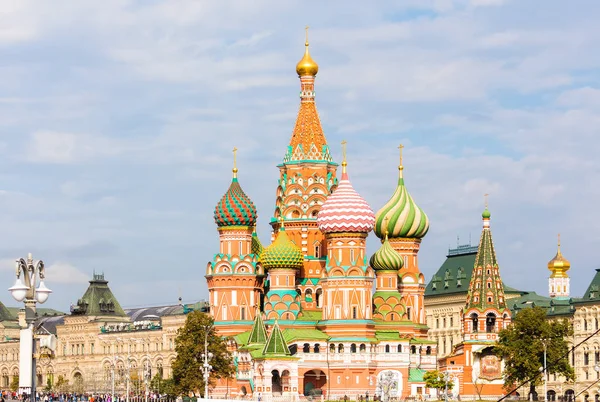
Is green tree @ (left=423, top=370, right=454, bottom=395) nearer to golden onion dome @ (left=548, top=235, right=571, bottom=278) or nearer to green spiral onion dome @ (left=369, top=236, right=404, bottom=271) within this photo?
green spiral onion dome @ (left=369, top=236, right=404, bottom=271)

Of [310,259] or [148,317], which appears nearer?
[310,259]

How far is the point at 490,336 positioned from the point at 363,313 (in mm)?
12424

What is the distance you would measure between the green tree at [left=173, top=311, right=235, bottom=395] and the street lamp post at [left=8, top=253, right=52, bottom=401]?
59992 mm

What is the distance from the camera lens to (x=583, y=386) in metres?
109

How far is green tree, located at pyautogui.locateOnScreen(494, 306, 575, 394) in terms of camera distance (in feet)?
310

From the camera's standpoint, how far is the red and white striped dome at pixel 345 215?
97.1 metres

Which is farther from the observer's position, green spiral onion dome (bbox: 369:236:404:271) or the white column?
green spiral onion dome (bbox: 369:236:404:271)

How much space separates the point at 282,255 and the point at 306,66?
636 inches

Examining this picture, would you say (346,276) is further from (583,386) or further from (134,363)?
(134,363)

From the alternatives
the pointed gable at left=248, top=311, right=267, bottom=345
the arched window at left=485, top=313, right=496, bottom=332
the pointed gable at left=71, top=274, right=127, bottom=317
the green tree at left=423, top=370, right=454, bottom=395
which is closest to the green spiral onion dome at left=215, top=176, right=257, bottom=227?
the pointed gable at left=248, top=311, right=267, bottom=345

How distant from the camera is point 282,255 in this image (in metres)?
98.6

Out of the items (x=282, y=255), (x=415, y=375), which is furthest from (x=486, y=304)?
(x=282, y=255)

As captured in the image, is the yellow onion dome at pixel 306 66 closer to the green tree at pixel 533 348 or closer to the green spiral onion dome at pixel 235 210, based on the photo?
the green spiral onion dome at pixel 235 210

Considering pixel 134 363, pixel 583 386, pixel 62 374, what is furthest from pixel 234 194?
pixel 62 374
